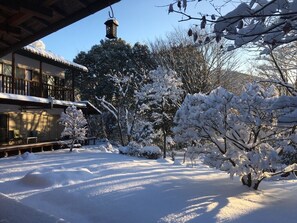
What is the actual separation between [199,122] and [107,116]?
21.0 m

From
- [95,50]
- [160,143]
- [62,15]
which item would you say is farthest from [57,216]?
[95,50]

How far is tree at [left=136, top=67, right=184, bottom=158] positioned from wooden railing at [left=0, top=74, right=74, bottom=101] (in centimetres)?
501

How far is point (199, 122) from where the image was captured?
29.0ft

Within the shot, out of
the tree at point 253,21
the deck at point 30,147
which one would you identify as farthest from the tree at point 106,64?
the tree at point 253,21

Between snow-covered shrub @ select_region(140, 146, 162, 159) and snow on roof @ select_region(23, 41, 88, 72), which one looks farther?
snow-covered shrub @ select_region(140, 146, 162, 159)

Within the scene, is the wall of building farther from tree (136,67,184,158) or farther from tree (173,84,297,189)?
tree (173,84,297,189)

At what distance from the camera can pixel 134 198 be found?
23.3ft

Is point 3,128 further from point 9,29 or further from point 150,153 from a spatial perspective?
point 9,29

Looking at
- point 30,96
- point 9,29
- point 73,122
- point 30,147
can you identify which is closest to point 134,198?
point 9,29

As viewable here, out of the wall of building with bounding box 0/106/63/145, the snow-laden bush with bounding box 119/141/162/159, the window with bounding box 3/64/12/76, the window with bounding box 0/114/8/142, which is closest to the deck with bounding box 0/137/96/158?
the wall of building with bounding box 0/106/63/145

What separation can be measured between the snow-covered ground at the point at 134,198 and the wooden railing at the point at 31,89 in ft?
24.1

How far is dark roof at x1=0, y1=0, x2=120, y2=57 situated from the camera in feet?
13.0

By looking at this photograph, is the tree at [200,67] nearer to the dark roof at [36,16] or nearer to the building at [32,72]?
the building at [32,72]

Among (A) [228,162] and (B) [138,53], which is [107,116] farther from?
(A) [228,162]
